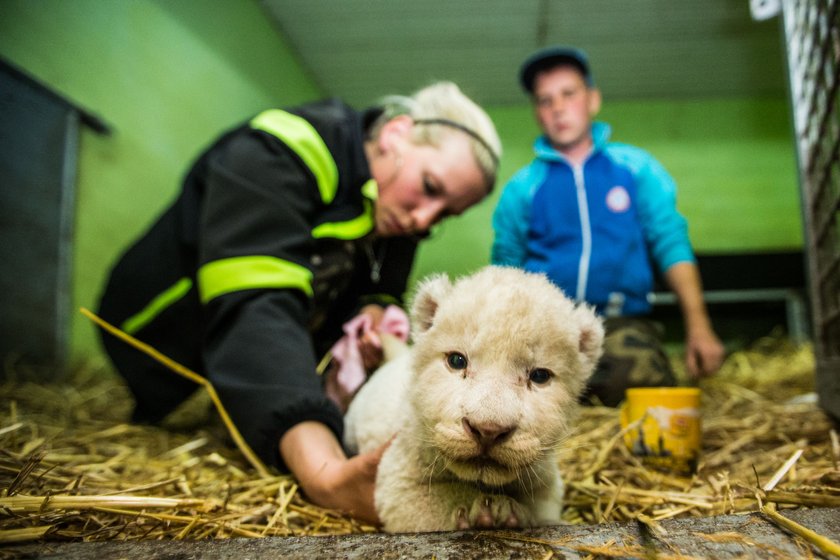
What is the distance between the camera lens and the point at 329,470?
1224mm

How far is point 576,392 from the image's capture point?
1.06m

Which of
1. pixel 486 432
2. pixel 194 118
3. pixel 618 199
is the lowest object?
pixel 486 432

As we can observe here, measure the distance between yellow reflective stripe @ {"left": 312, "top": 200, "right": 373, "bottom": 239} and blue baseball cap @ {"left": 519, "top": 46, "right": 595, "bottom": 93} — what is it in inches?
38.1

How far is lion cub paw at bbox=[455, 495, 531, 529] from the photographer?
3.10ft

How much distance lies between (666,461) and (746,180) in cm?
375

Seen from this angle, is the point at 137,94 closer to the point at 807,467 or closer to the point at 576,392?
the point at 576,392

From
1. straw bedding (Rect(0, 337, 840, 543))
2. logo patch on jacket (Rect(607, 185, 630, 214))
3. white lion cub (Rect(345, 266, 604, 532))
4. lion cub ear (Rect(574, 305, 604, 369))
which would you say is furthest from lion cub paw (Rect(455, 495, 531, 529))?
logo patch on jacket (Rect(607, 185, 630, 214))

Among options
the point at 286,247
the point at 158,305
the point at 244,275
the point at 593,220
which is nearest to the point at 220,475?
the point at 244,275

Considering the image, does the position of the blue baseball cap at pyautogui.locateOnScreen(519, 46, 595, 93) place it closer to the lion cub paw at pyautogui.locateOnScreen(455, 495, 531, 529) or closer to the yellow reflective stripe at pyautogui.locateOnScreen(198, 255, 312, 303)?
the yellow reflective stripe at pyautogui.locateOnScreen(198, 255, 312, 303)

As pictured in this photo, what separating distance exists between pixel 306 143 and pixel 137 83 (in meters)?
0.87

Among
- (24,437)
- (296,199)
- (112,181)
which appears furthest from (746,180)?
(24,437)

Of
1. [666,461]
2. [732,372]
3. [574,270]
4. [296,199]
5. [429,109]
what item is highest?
[429,109]

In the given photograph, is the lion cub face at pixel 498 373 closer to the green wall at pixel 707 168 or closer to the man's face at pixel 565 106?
the green wall at pixel 707 168

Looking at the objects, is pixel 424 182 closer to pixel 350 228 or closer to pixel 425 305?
pixel 350 228
